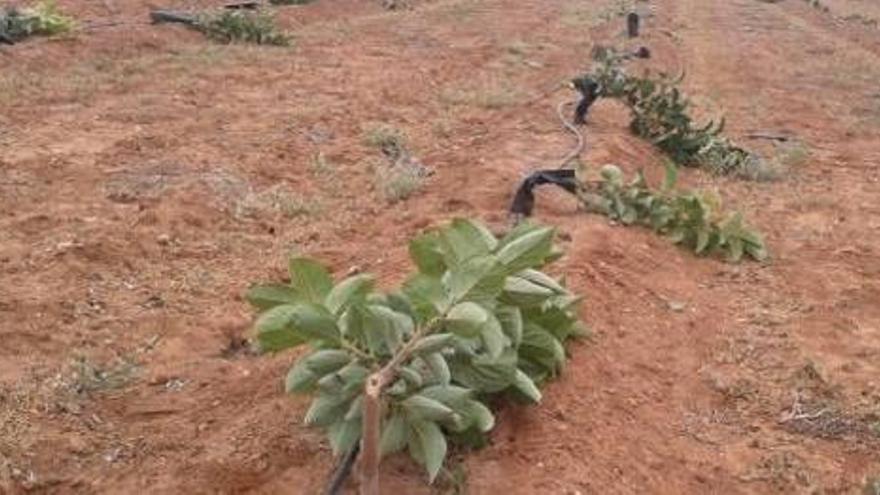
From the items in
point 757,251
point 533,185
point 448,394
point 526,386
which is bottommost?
point 757,251

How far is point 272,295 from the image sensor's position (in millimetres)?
3037

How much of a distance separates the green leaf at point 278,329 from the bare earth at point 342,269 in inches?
16.1

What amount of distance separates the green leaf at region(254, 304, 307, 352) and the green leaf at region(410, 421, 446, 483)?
1.20 feet

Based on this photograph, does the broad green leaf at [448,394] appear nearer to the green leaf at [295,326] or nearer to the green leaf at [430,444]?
the green leaf at [430,444]

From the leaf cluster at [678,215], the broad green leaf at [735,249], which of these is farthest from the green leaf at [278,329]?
the broad green leaf at [735,249]

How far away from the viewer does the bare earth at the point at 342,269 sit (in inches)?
136

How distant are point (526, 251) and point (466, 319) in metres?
0.37

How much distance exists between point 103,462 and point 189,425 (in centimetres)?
30

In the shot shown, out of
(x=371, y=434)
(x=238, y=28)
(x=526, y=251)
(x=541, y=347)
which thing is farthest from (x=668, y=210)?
(x=238, y=28)

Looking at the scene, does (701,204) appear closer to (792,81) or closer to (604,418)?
(604,418)

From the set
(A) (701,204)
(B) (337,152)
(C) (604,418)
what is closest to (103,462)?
(C) (604,418)

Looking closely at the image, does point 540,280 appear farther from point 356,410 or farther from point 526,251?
point 356,410

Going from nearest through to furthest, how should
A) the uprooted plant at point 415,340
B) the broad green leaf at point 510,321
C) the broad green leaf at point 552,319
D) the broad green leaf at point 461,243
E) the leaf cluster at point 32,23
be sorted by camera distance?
the uprooted plant at point 415,340, the broad green leaf at point 461,243, the broad green leaf at point 510,321, the broad green leaf at point 552,319, the leaf cluster at point 32,23

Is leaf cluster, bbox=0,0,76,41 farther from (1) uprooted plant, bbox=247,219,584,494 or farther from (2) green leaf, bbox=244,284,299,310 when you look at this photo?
(1) uprooted plant, bbox=247,219,584,494
